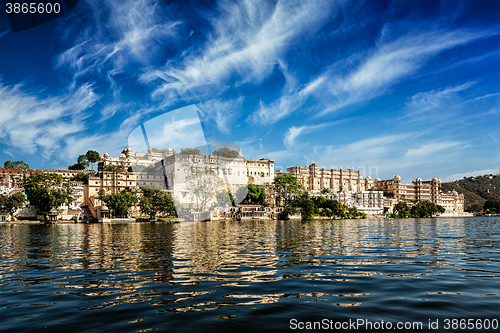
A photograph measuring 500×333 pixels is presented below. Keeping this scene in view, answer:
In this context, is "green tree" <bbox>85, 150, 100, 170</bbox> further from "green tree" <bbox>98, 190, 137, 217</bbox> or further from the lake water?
the lake water

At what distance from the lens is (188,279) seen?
1261 cm

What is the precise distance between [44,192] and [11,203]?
26.8ft

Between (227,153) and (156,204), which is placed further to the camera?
(227,153)

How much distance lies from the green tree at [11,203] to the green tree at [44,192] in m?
2.13

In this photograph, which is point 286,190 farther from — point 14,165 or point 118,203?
point 14,165

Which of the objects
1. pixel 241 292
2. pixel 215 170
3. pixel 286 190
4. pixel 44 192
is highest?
pixel 215 170

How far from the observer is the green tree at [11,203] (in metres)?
91.4

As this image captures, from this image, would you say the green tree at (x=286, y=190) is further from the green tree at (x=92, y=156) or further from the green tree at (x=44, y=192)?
the green tree at (x=92, y=156)

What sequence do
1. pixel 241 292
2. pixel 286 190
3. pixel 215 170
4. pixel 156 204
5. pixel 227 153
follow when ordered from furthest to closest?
pixel 227 153 → pixel 215 170 → pixel 286 190 → pixel 156 204 → pixel 241 292

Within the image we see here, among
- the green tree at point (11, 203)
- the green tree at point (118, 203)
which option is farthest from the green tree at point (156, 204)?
the green tree at point (11, 203)

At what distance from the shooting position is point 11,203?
301 ft

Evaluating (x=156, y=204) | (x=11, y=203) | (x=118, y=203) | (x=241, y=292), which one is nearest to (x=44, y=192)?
(x=11, y=203)

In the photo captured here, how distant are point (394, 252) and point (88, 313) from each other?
17.0 meters

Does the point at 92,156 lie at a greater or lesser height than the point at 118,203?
greater
